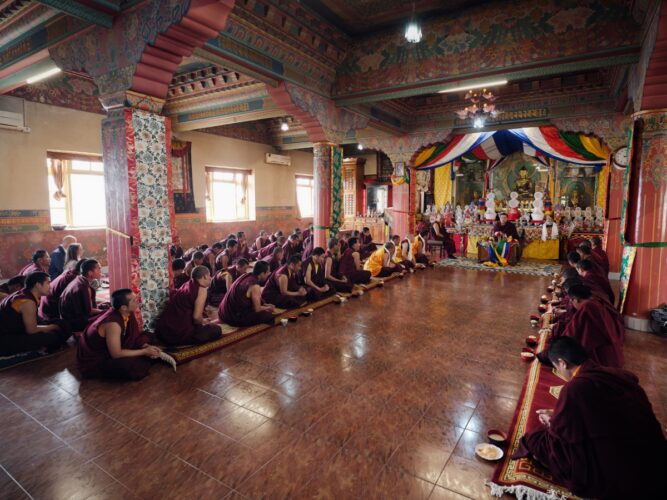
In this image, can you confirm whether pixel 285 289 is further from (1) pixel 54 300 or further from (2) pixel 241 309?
(1) pixel 54 300

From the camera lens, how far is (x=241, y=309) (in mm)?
5520

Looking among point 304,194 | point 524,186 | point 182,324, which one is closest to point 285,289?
point 182,324

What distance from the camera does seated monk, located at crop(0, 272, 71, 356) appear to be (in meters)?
4.33

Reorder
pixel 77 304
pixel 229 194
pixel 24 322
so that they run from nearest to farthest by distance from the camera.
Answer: pixel 24 322, pixel 77 304, pixel 229 194

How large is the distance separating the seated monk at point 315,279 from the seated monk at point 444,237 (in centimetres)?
613

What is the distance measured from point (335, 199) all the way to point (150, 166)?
476 centimetres

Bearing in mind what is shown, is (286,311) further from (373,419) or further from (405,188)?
(405,188)

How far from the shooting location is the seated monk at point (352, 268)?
8086mm

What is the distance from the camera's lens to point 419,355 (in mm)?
4586

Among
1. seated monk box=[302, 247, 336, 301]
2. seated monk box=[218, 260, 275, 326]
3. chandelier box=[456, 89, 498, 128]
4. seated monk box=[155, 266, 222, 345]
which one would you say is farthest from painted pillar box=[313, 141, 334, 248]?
seated monk box=[155, 266, 222, 345]

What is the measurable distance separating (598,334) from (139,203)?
16.4 feet

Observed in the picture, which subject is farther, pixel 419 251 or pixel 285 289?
pixel 419 251

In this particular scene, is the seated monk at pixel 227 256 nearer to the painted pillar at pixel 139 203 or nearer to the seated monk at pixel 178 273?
the seated monk at pixel 178 273

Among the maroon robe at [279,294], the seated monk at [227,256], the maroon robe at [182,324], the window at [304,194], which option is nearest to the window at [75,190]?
the seated monk at [227,256]
